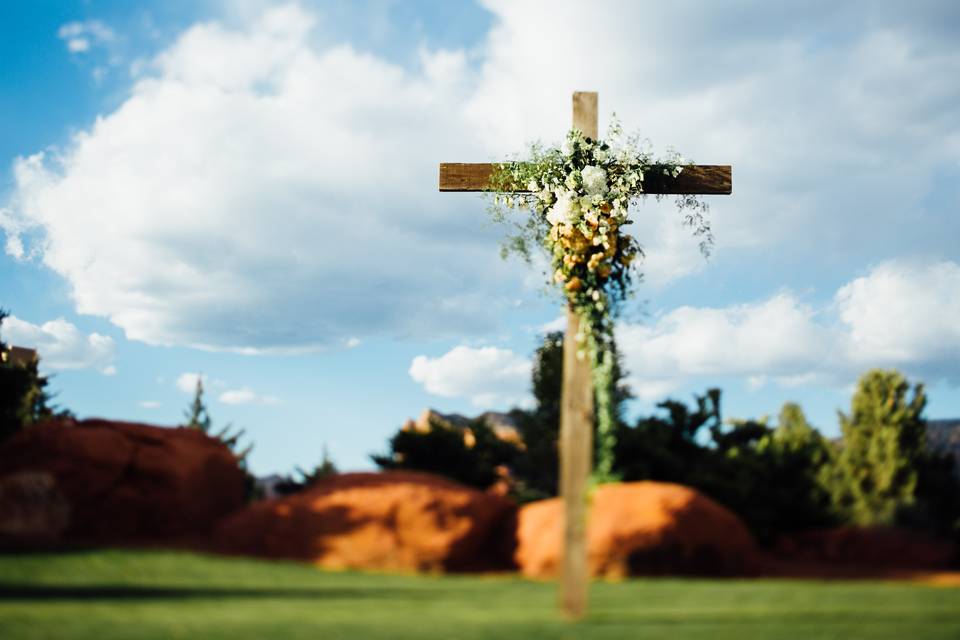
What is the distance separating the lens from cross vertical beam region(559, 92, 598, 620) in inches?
244

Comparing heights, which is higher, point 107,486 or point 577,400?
point 577,400

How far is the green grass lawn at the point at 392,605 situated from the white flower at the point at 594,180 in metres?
5.55

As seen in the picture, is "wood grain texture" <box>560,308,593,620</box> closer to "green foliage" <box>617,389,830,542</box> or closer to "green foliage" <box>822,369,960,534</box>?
"green foliage" <box>617,389,830,542</box>

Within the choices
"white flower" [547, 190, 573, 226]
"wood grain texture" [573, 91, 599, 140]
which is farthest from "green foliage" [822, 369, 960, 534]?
"wood grain texture" [573, 91, 599, 140]

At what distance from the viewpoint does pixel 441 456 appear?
10891 millimetres

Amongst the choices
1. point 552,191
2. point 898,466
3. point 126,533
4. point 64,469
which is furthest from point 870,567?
→ point 64,469

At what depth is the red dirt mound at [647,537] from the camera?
25.2 ft

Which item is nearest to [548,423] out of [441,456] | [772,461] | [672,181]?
[441,456]

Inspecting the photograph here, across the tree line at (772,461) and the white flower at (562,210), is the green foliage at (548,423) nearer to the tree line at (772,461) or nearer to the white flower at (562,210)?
the tree line at (772,461)

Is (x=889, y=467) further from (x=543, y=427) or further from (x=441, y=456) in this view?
(x=441, y=456)

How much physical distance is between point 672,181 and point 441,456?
17.2ft

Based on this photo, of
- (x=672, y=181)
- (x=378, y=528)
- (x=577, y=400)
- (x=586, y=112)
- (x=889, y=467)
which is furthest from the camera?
(x=672, y=181)

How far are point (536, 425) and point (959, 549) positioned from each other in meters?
5.44

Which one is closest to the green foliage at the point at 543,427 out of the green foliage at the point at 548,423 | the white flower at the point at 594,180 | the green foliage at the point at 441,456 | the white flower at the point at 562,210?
the green foliage at the point at 548,423
